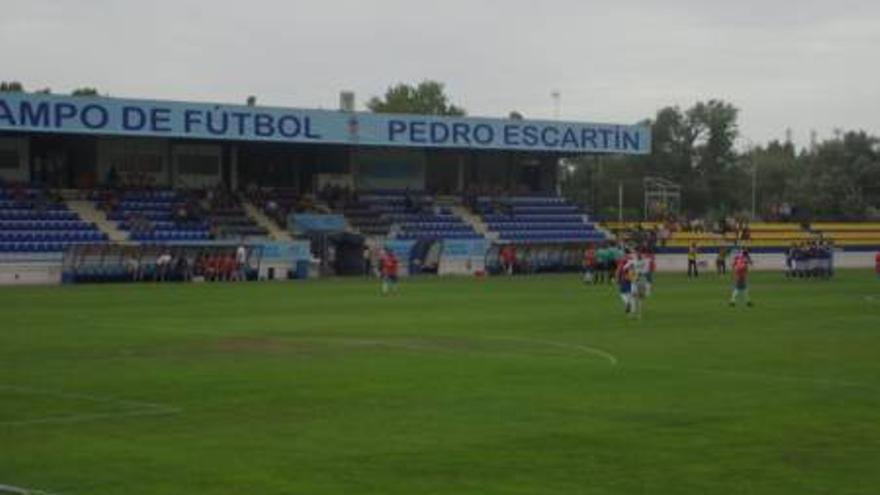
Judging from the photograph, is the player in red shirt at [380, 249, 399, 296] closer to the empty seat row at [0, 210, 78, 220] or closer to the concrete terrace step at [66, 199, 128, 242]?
the concrete terrace step at [66, 199, 128, 242]

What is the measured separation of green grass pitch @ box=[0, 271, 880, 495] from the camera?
14.9 metres

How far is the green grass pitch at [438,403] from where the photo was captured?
14.9 metres

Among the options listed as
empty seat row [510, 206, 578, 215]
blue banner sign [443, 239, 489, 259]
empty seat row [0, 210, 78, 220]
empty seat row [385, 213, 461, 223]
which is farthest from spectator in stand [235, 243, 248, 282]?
empty seat row [510, 206, 578, 215]

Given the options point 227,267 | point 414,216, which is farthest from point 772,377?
point 414,216

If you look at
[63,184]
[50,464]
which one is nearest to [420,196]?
[63,184]

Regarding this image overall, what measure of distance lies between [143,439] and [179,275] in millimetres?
48214

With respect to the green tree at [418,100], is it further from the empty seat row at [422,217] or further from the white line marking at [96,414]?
the white line marking at [96,414]

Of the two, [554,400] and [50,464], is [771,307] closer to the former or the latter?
[554,400]

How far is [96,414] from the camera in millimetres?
19141

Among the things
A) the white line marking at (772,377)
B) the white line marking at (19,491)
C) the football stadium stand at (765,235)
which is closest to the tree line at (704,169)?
the football stadium stand at (765,235)

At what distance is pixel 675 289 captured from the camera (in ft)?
189

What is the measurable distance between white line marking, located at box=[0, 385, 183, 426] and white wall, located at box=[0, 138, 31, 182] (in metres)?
51.9

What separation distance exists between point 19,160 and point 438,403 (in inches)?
2186

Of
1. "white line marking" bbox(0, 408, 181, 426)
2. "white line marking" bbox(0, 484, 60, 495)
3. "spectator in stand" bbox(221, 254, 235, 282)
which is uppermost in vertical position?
"spectator in stand" bbox(221, 254, 235, 282)
